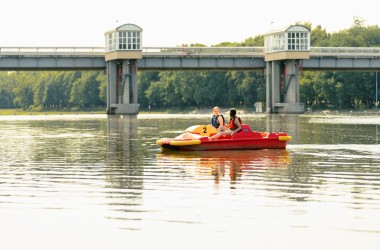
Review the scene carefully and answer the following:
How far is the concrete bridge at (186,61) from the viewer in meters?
108

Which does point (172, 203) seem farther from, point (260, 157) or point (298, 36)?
point (298, 36)

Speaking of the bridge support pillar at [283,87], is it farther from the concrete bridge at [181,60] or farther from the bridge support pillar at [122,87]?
the bridge support pillar at [122,87]

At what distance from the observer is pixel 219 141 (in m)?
30.1

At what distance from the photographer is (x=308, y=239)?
12.5 m

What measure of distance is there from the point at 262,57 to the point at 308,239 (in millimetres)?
105368

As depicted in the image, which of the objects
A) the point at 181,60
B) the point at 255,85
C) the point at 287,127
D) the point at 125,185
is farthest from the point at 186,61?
the point at 125,185

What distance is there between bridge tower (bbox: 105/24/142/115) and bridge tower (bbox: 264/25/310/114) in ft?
59.6

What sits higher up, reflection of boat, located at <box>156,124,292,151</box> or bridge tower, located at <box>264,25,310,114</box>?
bridge tower, located at <box>264,25,310,114</box>

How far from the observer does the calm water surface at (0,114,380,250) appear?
12.6m

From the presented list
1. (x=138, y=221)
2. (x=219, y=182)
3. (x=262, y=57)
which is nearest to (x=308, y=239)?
(x=138, y=221)

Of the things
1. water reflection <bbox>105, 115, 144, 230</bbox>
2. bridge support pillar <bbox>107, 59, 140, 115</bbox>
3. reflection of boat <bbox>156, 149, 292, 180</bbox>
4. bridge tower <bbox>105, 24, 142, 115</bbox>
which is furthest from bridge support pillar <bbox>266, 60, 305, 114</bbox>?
reflection of boat <bbox>156, 149, 292, 180</bbox>

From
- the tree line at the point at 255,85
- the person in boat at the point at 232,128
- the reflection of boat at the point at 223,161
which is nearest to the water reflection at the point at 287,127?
the person in boat at the point at 232,128

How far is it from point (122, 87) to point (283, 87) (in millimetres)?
21782

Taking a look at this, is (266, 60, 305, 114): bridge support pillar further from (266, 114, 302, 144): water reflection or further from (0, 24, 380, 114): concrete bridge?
(266, 114, 302, 144): water reflection
